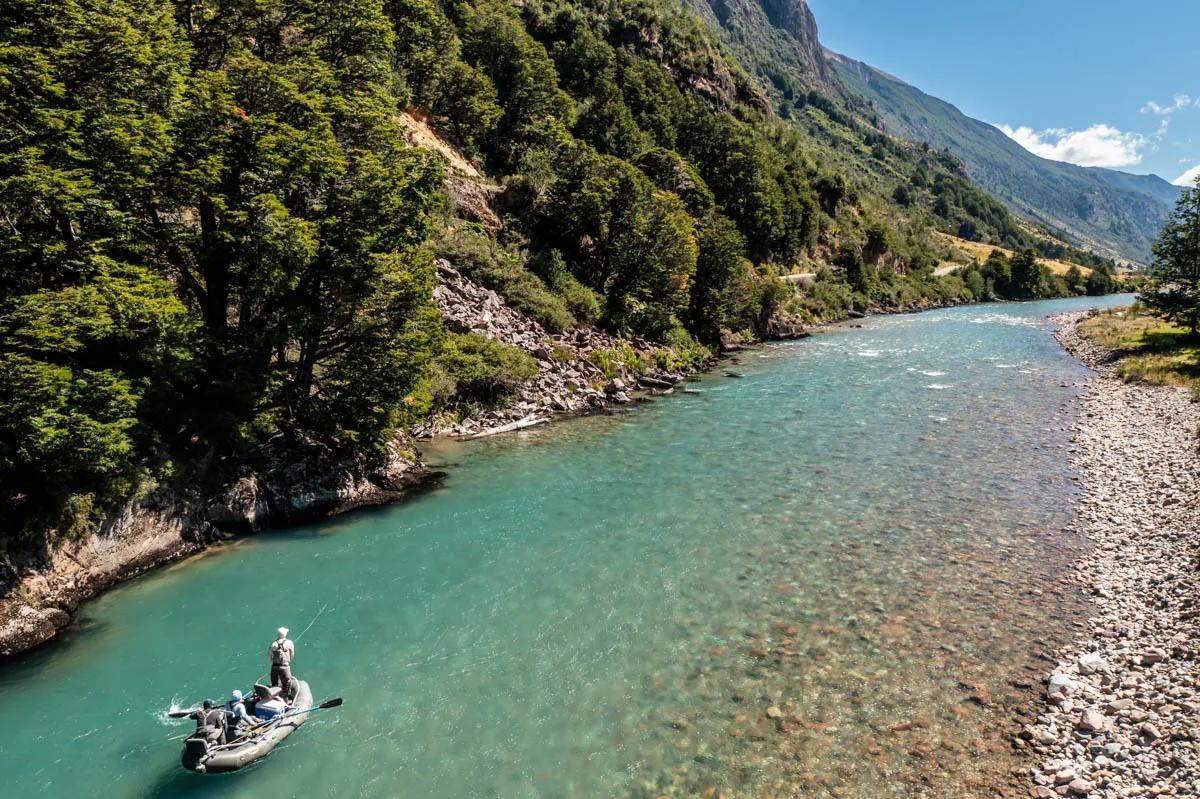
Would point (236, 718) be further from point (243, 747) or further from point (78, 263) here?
point (78, 263)

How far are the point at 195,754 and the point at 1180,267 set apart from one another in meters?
69.5

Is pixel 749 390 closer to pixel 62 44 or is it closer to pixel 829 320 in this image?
pixel 62 44

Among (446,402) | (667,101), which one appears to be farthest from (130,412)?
(667,101)

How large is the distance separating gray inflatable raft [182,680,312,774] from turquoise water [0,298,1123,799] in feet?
1.14

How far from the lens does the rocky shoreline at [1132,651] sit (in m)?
10.2

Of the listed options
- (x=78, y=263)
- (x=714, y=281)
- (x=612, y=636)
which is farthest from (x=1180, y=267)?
(x=78, y=263)

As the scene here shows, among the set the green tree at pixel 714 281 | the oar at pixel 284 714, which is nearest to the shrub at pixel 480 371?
the oar at pixel 284 714

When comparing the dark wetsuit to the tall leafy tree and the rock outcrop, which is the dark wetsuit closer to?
the tall leafy tree

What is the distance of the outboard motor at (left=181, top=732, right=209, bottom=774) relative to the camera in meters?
10.7

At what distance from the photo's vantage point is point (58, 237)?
15.9 metres

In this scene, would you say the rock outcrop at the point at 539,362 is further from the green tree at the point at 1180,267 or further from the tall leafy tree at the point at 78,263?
the green tree at the point at 1180,267

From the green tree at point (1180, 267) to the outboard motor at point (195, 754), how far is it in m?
64.6

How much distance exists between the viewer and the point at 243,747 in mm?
11062

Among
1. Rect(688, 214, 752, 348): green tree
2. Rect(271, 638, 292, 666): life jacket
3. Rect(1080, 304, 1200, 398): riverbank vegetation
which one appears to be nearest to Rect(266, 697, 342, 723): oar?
Rect(271, 638, 292, 666): life jacket
